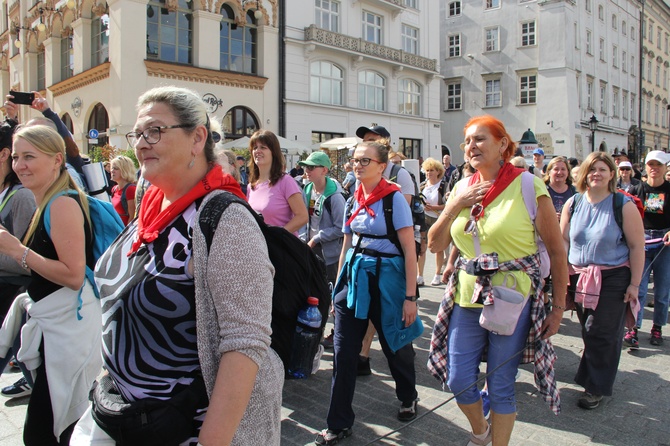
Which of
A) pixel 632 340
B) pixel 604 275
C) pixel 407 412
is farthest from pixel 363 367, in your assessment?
pixel 632 340

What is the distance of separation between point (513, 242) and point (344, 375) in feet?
4.79

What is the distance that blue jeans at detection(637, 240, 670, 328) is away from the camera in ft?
19.0

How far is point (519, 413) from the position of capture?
4004mm

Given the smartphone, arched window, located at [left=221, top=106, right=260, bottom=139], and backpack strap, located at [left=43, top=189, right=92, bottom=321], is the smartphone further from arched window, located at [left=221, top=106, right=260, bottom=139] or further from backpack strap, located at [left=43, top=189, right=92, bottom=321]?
arched window, located at [left=221, top=106, right=260, bottom=139]

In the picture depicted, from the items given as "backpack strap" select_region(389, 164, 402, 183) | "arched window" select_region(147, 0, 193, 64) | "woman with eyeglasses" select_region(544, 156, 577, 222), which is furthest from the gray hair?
"arched window" select_region(147, 0, 193, 64)

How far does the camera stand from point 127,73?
20156 mm

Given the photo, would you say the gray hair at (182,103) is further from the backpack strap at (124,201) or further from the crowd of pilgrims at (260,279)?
the backpack strap at (124,201)

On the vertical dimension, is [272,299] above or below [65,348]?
above

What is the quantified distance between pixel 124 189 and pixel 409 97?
2682 cm

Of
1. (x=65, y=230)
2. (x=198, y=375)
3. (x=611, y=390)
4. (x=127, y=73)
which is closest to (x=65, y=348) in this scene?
(x=65, y=230)

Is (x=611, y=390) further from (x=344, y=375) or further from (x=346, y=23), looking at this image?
(x=346, y=23)

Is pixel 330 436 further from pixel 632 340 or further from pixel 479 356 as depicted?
pixel 632 340

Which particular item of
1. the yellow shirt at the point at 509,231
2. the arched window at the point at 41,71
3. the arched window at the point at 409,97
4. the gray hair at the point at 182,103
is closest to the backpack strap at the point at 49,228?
the gray hair at the point at 182,103

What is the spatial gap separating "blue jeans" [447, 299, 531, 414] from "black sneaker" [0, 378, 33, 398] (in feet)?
11.6
